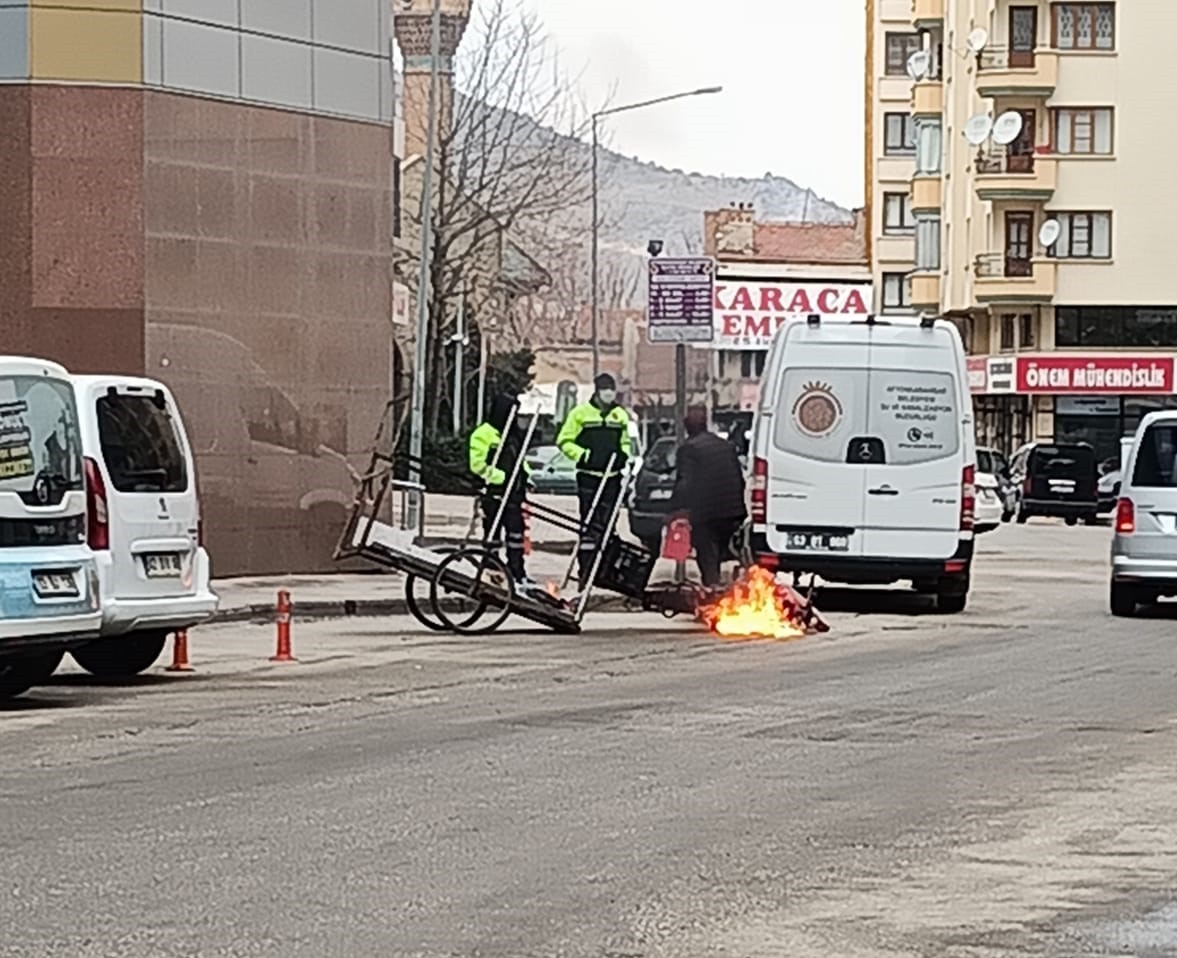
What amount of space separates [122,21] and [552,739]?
1359cm

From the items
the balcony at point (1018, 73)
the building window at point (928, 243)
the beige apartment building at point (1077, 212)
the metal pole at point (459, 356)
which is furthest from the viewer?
the building window at point (928, 243)

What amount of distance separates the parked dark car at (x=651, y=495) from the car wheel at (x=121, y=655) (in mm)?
13460

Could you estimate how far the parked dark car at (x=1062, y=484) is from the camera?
53844 millimetres

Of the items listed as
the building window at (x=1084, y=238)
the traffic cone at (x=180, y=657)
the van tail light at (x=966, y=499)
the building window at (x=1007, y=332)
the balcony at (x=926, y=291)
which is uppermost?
the building window at (x=1084, y=238)

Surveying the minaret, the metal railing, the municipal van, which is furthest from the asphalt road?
the metal railing

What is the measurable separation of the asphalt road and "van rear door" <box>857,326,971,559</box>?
440cm

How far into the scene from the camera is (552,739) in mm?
13586

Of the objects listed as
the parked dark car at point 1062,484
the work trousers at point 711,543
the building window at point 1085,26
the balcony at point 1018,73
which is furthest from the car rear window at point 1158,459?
the building window at point 1085,26

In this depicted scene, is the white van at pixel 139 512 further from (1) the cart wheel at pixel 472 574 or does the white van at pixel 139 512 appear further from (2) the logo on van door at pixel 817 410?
(2) the logo on van door at pixel 817 410

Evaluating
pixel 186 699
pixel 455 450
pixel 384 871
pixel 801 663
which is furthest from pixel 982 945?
pixel 455 450

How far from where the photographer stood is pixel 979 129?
70812mm

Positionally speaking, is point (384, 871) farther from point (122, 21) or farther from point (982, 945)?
point (122, 21)

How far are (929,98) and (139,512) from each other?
66.3 m

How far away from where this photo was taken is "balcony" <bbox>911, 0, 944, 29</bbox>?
8000 centimetres
